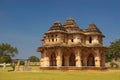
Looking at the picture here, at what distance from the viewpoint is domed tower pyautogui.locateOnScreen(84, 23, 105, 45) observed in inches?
2183

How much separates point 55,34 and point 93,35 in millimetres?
8679

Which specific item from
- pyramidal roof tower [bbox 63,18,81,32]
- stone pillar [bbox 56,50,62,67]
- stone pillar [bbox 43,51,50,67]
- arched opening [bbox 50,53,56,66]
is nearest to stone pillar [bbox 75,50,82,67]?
stone pillar [bbox 56,50,62,67]

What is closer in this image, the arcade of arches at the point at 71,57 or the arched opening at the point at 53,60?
the arcade of arches at the point at 71,57

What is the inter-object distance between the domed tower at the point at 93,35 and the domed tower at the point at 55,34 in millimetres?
5867

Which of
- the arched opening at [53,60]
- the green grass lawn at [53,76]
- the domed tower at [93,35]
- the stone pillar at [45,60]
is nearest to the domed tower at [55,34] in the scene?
the stone pillar at [45,60]

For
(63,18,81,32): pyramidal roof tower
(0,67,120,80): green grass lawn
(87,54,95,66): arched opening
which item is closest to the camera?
(0,67,120,80): green grass lawn

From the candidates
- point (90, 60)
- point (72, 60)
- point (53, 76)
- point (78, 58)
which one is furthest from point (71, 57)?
point (53, 76)

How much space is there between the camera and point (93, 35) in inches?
2186

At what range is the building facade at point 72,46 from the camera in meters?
51.8

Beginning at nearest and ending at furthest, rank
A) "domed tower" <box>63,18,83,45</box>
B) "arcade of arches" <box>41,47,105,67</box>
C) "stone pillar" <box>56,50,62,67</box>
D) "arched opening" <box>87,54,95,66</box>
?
"stone pillar" <box>56,50,62,67</box>
"arcade of arches" <box>41,47,105,67</box>
"domed tower" <box>63,18,83,45</box>
"arched opening" <box>87,54,95,66</box>

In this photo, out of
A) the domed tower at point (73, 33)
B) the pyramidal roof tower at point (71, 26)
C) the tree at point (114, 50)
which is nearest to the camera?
the domed tower at point (73, 33)

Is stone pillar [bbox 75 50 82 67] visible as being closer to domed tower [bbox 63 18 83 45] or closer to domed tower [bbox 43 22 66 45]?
domed tower [bbox 63 18 83 45]

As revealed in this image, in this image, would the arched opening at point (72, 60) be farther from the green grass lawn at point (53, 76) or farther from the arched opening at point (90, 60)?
the green grass lawn at point (53, 76)

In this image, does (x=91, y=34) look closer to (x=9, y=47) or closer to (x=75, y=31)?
(x=75, y=31)
